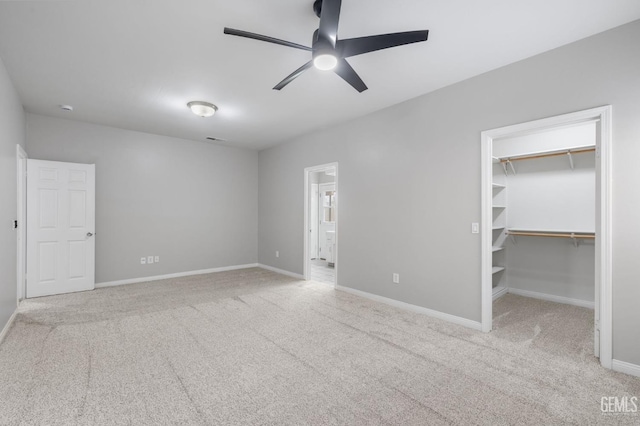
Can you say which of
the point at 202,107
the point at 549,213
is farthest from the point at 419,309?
the point at 202,107

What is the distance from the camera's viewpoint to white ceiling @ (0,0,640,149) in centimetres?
221

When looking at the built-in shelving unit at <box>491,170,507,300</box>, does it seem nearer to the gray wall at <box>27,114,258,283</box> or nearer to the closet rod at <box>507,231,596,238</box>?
the closet rod at <box>507,231,596,238</box>

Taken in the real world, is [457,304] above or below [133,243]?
below

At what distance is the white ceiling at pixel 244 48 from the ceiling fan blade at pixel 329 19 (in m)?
0.32

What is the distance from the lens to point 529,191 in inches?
180

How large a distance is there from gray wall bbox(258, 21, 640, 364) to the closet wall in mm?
1715

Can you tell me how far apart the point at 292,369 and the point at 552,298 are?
403 centimetres

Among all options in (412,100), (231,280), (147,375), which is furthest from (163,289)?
(412,100)

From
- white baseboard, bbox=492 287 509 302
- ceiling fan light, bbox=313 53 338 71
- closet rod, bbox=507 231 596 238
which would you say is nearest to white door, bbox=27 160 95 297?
ceiling fan light, bbox=313 53 338 71

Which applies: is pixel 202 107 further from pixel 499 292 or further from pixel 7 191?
pixel 499 292

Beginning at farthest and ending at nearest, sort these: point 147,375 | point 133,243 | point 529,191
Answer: point 133,243
point 529,191
point 147,375

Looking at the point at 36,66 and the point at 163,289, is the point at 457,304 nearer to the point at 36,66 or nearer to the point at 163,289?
the point at 163,289

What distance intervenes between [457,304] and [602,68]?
8.46 ft

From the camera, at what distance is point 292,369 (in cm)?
243
